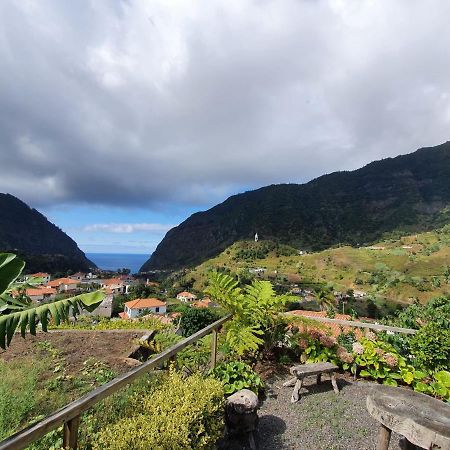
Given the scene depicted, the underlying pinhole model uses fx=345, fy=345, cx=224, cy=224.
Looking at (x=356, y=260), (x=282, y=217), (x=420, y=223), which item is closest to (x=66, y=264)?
(x=282, y=217)

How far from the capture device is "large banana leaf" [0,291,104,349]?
6.81ft

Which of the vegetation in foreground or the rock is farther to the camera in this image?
the rock

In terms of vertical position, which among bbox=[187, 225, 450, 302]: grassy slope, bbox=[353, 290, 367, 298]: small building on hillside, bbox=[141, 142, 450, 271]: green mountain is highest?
bbox=[141, 142, 450, 271]: green mountain

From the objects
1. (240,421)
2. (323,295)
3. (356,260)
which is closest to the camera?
(240,421)

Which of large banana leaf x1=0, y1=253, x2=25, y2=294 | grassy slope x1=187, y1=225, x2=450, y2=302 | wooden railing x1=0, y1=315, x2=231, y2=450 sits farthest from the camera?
grassy slope x1=187, y1=225, x2=450, y2=302

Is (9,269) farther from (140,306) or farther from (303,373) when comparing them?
(140,306)

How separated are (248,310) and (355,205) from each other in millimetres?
160198

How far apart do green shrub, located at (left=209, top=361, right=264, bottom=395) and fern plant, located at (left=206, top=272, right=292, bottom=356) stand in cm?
63

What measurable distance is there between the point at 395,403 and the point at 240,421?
1.51 meters

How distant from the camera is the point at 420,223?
435ft

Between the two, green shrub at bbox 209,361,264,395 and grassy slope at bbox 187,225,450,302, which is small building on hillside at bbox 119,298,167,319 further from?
green shrub at bbox 209,361,264,395

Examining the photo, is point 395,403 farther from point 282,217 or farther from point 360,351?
point 282,217

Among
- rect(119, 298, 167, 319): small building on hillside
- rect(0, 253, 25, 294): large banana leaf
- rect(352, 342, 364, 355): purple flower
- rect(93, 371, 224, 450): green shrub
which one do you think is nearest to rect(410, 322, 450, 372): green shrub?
rect(352, 342, 364, 355): purple flower

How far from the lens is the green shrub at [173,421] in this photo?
2279mm
